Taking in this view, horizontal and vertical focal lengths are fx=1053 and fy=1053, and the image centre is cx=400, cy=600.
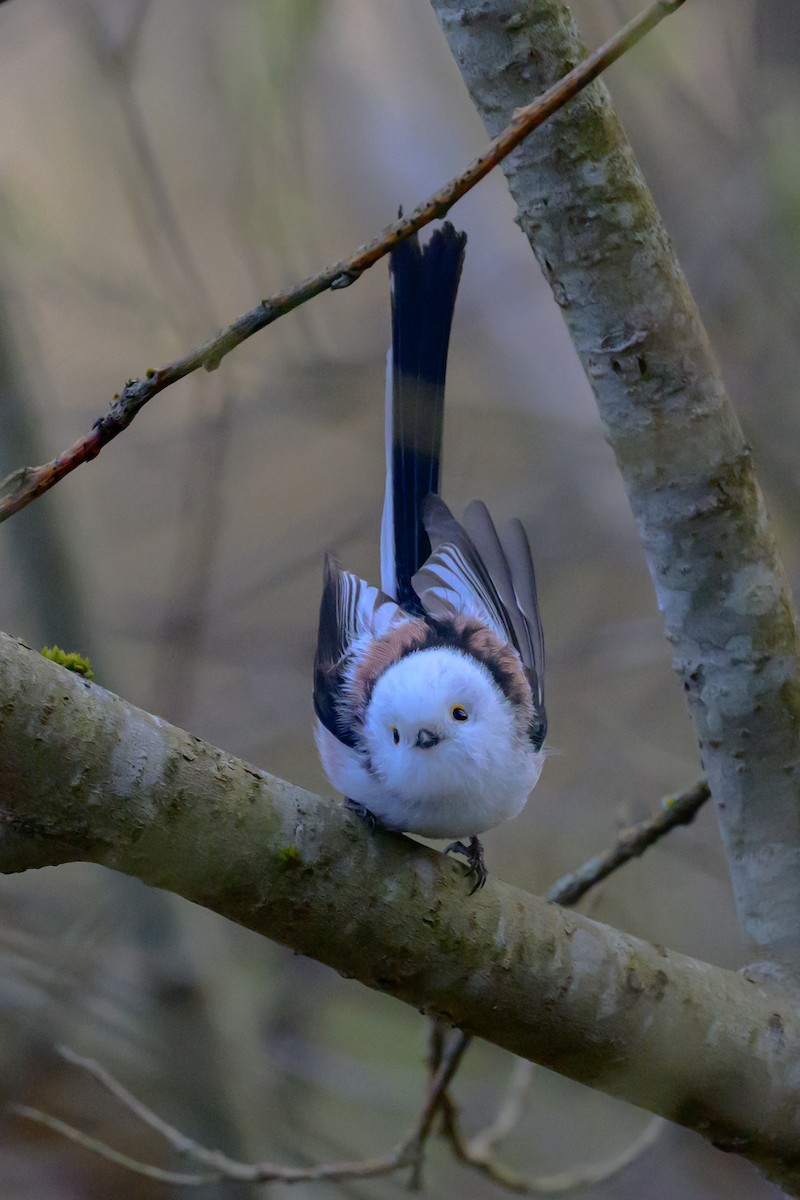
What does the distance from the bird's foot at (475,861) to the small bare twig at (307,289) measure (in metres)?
0.70

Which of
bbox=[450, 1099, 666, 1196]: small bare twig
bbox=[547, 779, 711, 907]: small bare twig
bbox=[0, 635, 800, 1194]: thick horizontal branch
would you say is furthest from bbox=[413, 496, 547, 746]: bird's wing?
bbox=[450, 1099, 666, 1196]: small bare twig

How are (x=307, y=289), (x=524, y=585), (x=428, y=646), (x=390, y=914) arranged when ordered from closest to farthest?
1. (x=307, y=289)
2. (x=390, y=914)
3. (x=428, y=646)
4. (x=524, y=585)

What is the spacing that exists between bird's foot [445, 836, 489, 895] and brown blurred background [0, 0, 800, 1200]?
1071mm

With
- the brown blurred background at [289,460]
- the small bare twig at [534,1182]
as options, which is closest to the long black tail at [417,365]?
the brown blurred background at [289,460]

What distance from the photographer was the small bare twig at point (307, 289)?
3.08 feet

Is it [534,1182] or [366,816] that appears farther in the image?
[534,1182]

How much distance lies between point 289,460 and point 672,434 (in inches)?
126

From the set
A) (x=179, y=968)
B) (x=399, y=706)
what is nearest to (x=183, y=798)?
(x=399, y=706)

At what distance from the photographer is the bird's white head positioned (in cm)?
148

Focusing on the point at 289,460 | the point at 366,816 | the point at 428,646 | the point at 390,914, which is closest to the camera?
the point at 390,914

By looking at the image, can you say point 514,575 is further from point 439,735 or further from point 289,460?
point 289,460

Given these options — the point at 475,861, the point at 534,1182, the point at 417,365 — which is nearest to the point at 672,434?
the point at 417,365

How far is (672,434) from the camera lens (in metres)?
1.60

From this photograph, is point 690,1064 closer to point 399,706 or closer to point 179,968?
point 399,706
